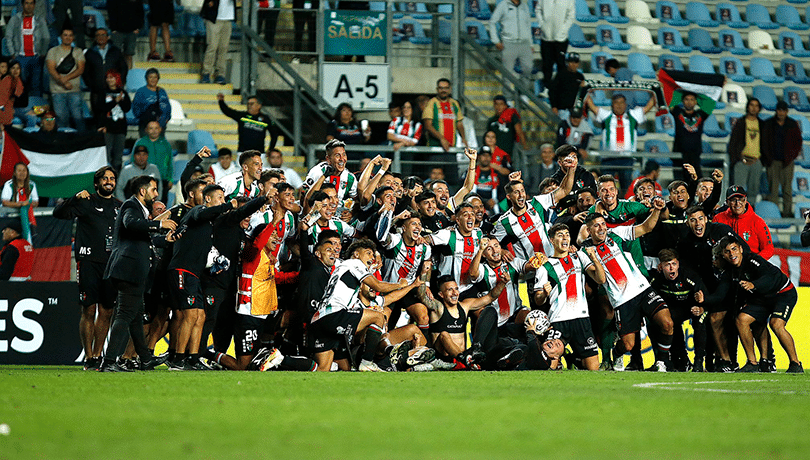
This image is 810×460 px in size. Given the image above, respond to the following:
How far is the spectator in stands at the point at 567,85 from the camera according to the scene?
57.5ft

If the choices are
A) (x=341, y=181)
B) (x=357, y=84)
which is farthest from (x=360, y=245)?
(x=357, y=84)

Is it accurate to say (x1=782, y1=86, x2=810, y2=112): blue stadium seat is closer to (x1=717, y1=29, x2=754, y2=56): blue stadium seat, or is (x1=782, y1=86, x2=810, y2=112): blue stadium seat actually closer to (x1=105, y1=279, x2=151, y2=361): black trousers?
(x1=717, y1=29, x2=754, y2=56): blue stadium seat

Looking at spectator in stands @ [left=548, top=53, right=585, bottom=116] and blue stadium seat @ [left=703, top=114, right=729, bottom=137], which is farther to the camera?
blue stadium seat @ [left=703, top=114, right=729, bottom=137]

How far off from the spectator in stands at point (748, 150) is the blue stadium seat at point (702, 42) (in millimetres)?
5163

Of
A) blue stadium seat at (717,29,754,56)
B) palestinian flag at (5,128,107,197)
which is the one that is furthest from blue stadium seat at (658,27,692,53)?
palestinian flag at (5,128,107,197)

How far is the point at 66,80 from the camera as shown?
16078mm

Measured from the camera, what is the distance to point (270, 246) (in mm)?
11297

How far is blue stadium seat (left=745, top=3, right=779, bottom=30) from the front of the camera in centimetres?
2348

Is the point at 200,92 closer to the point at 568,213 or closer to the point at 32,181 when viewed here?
the point at 32,181

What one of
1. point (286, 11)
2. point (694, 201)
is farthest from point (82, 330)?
point (286, 11)

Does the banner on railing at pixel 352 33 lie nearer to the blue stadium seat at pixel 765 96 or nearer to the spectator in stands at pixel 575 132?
the spectator in stands at pixel 575 132

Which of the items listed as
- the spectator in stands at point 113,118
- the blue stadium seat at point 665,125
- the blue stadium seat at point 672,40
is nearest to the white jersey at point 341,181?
the spectator in stands at point 113,118

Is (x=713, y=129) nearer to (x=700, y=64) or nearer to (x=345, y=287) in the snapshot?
(x=700, y=64)

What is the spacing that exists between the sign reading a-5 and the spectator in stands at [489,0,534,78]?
2588 millimetres
